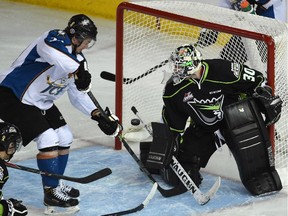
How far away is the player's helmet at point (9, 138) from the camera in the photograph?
436cm

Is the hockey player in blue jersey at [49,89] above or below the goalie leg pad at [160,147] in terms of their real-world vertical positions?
above

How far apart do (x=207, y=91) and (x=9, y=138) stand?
123cm

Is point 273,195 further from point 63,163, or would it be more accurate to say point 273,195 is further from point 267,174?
point 63,163

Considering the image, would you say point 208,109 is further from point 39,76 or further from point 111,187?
point 39,76

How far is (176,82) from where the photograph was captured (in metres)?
5.16

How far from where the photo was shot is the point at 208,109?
521 centimetres

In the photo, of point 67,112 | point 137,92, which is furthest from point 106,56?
point 137,92

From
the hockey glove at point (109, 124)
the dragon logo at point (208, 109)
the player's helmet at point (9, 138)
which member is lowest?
the hockey glove at point (109, 124)

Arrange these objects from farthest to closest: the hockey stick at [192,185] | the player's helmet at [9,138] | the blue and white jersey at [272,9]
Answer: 1. the blue and white jersey at [272,9]
2. the hockey stick at [192,185]
3. the player's helmet at [9,138]

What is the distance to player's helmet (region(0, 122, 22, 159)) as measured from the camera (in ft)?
14.3

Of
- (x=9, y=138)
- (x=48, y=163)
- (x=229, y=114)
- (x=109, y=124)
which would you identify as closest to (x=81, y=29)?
(x=109, y=124)

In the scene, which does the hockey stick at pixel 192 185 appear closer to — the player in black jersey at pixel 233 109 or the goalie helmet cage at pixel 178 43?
the player in black jersey at pixel 233 109

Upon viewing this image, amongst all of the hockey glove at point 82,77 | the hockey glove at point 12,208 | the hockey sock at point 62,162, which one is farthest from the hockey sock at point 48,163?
the hockey glove at point 12,208

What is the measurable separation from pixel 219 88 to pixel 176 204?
24.9 inches
